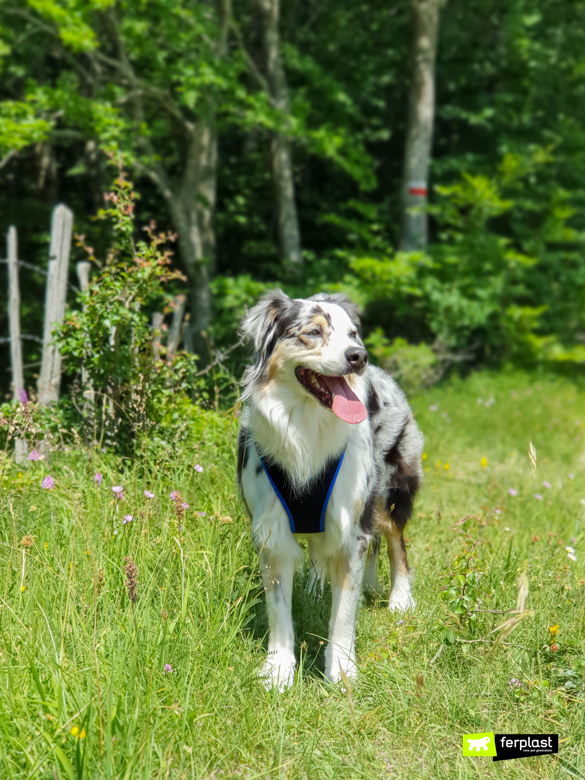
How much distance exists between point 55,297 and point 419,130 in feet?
26.3

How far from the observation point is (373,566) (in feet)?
12.7

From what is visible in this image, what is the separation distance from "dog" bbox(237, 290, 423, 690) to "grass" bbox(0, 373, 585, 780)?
0.14 metres

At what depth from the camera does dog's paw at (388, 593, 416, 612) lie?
3.47 metres

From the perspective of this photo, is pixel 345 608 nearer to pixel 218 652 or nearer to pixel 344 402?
pixel 218 652

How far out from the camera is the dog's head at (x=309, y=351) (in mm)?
2961

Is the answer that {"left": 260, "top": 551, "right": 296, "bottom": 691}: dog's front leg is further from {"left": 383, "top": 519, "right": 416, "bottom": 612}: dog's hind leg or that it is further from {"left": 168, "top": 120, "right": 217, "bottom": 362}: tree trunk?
{"left": 168, "top": 120, "right": 217, "bottom": 362}: tree trunk

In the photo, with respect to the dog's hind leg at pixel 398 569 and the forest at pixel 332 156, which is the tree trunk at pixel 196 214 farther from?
the dog's hind leg at pixel 398 569

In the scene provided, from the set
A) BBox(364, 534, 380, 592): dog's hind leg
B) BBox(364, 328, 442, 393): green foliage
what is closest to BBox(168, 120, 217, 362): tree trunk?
BBox(364, 328, 442, 393): green foliage

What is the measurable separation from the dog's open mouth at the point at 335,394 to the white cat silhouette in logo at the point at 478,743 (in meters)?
1.29

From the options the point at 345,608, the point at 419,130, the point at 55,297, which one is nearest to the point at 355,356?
the point at 345,608

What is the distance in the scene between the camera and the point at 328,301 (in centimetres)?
340

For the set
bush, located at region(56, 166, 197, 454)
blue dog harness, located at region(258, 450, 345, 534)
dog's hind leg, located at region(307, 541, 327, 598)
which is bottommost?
dog's hind leg, located at region(307, 541, 327, 598)

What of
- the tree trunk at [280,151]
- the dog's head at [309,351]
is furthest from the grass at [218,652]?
the tree trunk at [280,151]

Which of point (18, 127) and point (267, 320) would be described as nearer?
point (267, 320)
